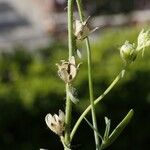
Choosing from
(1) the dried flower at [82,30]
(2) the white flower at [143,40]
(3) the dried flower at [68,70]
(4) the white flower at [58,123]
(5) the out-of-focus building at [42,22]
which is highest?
(1) the dried flower at [82,30]

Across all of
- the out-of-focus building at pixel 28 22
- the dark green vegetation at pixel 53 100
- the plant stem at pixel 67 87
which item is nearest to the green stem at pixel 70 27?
the plant stem at pixel 67 87

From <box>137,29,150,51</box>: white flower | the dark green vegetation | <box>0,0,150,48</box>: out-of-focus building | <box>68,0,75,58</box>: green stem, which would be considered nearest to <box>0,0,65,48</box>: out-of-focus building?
<box>0,0,150,48</box>: out-of-focus building

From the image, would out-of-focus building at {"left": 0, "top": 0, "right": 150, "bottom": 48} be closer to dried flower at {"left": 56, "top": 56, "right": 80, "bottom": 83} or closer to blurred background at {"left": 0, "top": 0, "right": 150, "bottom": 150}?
blurred background at {"left": 0, "top": 0, "right": 150, "bottom": 150}

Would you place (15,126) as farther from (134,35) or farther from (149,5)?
(149,5)

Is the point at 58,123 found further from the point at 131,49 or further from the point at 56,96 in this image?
the point at 56,96

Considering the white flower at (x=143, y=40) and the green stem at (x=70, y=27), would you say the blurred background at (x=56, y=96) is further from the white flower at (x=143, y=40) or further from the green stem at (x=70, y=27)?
the green stem at (x=70, y=27)

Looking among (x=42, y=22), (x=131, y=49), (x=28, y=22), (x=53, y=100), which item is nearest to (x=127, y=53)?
(x=131, y=49)

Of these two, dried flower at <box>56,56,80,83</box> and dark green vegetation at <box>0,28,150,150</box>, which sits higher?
dried flower at <box>56,56,80,83</box>
